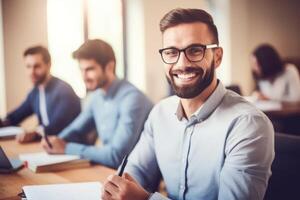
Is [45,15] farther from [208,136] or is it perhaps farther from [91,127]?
[208,136]

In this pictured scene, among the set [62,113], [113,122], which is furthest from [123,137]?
[62,113]

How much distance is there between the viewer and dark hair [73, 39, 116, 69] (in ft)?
5.40

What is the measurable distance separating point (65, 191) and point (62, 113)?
113cm

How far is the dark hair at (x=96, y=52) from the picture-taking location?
164cm

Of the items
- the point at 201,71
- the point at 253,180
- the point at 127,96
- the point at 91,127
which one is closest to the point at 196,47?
the point at 201,71

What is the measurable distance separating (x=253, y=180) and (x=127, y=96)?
88cm

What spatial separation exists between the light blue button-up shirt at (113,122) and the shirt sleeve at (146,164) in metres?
0.25

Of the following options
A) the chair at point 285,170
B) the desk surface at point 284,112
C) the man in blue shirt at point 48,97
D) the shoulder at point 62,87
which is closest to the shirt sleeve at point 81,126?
the man in blue shirt at point 48,97

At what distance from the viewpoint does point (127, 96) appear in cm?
178

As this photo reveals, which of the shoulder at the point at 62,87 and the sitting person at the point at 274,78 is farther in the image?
the sitting person at the point at 274,78

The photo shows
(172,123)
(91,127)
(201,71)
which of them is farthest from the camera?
(91,127)

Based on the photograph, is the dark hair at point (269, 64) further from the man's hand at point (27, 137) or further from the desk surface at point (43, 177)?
the desk surface at point (43, 177)

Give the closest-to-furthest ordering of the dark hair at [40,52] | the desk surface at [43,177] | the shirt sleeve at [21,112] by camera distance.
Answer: the desk surface at [43,177]
the dark hair at [40,52]
the shirt sleeve at [21,112]

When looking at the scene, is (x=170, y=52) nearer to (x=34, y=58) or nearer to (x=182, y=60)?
(x=182, y=60)
